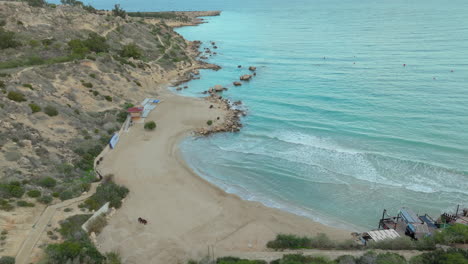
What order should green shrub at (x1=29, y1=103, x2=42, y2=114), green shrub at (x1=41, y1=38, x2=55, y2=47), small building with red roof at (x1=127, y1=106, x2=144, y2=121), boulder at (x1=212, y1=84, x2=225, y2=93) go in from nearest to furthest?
green shrub at (x1=29, y1=103, x2=42, y2=114) → small building with red roof at (x1=127, y1=106, x2=144, y2=121) → green shrub at (x1=41, y1=38, x2=55, y2=47) → boulder at (x1=212, y1=84, x2=225, y2=93)

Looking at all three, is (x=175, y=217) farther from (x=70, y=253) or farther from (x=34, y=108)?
(x=34, y=108)

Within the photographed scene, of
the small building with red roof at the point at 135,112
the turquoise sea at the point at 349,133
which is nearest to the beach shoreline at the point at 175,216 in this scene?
the turquoise sea at the point at 349,133

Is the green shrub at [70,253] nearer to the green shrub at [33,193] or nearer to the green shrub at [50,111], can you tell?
the green shrub at [33,193]

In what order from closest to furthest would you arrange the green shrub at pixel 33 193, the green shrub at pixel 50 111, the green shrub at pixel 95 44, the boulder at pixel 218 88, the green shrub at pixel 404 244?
the green shrub at pixel 404 244 → the green shrub at pixel 33 193 → the green shrub at pixel 50 111 → the green shrub at pixel 95 44 → the boulder at pixel 218 88

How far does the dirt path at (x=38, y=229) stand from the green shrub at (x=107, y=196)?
76 cm

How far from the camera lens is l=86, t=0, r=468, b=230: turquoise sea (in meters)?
26.6

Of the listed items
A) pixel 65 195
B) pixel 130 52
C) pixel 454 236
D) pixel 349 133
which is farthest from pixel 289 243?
pixel 130 52

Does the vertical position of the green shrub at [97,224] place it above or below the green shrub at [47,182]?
below

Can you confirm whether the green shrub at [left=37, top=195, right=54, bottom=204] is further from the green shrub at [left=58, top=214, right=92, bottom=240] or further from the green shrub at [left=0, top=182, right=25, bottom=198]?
the green shrub at [left=58, top=214, right=92, bottom=240]

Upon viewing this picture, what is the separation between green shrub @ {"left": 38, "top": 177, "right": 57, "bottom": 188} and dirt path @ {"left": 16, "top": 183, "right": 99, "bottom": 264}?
239cm

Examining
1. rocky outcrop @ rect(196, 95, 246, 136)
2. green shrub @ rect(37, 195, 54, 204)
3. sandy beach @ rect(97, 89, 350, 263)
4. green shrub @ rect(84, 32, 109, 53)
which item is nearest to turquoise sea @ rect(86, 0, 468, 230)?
rocky outcrop @ rect(196, 95, 246, 136)

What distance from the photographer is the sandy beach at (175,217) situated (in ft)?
66.3

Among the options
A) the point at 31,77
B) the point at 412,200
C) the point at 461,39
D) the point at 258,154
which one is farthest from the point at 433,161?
the point at 461,39

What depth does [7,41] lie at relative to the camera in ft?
146
